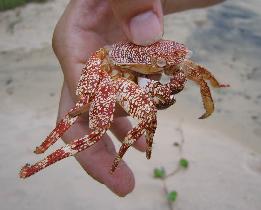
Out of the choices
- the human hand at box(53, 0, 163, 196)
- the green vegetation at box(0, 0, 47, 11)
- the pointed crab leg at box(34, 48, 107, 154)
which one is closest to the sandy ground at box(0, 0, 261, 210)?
the green vegetation at box(0, 0, 47, 11)

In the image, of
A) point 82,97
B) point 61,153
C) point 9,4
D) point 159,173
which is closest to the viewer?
point 61,153

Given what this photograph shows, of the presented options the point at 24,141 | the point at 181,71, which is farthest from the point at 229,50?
A: the point at 181,71

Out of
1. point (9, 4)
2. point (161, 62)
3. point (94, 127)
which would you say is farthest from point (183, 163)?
point (9, 4)

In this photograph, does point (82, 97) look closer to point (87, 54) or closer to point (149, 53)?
point (149, 53)

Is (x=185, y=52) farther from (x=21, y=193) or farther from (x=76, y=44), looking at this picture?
(x=21, y=193)

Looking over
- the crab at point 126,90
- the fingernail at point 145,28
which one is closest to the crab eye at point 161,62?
the crab at point 126,90

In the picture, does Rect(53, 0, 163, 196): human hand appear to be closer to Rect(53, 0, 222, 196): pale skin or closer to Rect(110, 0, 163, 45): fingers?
Rect(53, 0, 222, 196): pale skin
